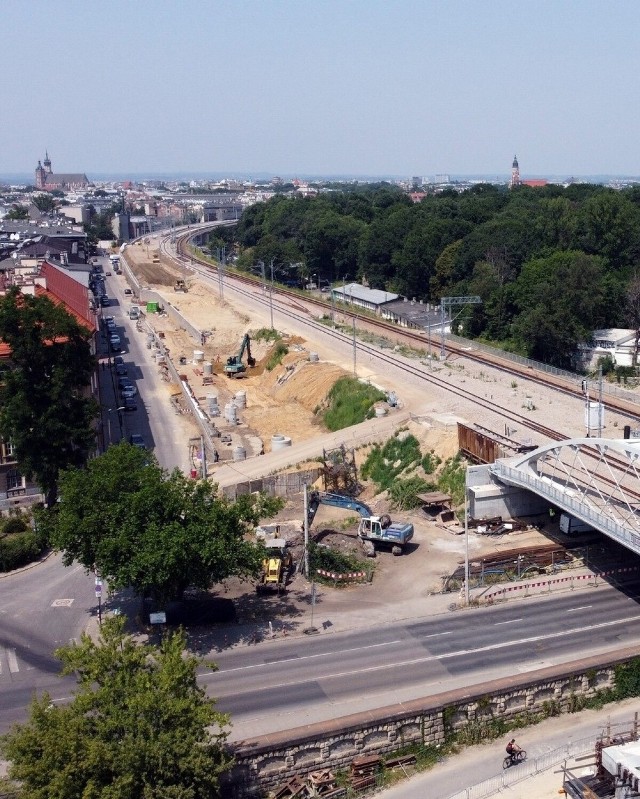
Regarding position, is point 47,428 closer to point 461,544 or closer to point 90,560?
point 90,560

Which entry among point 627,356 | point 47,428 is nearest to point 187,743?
point 47,428

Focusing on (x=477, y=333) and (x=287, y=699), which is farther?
(x=477, y=333)

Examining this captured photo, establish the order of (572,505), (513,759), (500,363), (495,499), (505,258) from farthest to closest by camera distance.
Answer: (505,258) → (500,363) → (495,499) → (572,505) → (513,759)

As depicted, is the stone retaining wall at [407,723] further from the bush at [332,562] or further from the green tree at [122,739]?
the bush at [332,562]

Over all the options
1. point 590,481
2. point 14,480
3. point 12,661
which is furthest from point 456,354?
point 12,661

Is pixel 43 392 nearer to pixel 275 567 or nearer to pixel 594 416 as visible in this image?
pixel 275 567

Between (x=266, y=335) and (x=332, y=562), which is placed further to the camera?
(x=266, y=335)

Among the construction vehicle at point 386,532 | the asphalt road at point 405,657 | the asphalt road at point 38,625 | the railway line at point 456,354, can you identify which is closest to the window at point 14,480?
the asphalt road at point 38,625
